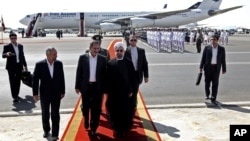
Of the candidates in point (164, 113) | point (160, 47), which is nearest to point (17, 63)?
point (164, 113)

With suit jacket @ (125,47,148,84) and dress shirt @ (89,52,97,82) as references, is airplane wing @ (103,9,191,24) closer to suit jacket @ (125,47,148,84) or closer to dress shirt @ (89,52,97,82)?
suit jacket @ (125,47,148,84)

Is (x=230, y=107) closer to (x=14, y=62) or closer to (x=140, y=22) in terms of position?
(x=14, y=62)

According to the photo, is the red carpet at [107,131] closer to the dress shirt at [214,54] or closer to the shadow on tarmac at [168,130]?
the shadow on tarmac at [168,130]

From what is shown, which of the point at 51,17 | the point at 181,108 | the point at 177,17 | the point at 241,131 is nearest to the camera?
the point at 241,131

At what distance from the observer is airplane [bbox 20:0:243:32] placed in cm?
5491

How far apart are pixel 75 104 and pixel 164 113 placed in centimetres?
239

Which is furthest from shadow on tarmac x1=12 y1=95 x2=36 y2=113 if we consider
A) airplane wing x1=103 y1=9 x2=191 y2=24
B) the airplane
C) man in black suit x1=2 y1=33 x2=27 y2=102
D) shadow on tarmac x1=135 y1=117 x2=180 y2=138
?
airplane wing x1=103 y1=9 x2=191 y2=24

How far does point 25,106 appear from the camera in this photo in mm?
8094

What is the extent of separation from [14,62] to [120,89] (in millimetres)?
4216

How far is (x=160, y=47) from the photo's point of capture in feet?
86.0

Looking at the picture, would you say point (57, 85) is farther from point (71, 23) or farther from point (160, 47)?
point (71, 23)

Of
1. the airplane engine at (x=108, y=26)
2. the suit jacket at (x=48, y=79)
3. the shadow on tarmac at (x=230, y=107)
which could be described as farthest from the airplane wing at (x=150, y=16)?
the suit jacket at (x=48, y=79)

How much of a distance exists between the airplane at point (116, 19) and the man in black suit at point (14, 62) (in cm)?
4491

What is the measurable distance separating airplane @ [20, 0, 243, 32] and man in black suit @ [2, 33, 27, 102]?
4491 cm
